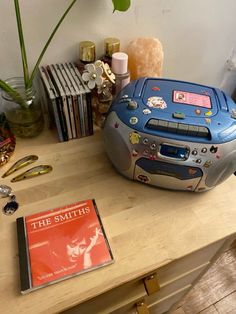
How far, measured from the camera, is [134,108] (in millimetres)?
514

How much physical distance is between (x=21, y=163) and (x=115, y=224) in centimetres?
27

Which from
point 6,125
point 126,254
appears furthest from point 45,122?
point 126,254

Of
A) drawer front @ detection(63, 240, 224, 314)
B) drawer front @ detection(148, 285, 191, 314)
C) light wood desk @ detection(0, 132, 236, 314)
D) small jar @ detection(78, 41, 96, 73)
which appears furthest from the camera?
drawer front @ detection(148, 285, 191, 314)

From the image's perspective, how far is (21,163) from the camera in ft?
1.95

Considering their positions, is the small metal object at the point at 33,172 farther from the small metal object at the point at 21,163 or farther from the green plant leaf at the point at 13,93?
the green plant leaf at the point at 13,93

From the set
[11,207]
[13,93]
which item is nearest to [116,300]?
[11,207]

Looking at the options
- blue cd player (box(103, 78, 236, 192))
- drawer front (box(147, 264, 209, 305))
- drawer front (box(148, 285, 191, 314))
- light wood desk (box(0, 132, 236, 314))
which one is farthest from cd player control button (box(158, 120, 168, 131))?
drawer front (box(148, 285, 191, 314))

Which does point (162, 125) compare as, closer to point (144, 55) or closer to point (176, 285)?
point (144, 55)

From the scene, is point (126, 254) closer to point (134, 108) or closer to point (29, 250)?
point (29, 250)

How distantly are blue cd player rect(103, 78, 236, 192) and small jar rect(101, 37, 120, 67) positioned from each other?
0.49 feet

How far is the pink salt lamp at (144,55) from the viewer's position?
2.21 ft

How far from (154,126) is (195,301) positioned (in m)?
0.87

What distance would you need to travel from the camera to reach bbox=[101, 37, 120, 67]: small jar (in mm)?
646

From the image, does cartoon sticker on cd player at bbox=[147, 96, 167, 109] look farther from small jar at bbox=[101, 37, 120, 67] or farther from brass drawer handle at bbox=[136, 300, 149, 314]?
brass drawer handle at bbox=[136, 300, 149, 314]
